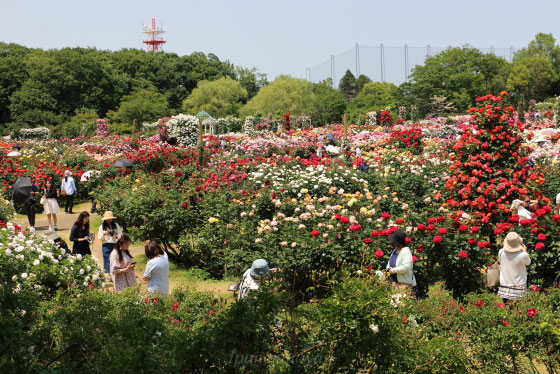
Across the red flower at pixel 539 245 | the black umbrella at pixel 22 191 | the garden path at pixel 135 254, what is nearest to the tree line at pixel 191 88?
the garden path at pixel 135 254

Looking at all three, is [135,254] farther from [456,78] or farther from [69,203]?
[456,78]

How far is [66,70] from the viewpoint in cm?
5106

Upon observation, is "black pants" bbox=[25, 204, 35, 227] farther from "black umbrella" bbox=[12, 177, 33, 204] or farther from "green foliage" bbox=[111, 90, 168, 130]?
"green foliage" bbox=[111, 90, 168, 130]

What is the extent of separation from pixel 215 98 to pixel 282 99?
649 centimetres

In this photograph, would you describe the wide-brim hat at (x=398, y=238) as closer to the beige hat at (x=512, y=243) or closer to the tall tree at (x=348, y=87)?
the beige hat at (x=512, y=243)

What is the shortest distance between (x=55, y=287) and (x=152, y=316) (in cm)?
233

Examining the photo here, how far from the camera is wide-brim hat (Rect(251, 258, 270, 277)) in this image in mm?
5355

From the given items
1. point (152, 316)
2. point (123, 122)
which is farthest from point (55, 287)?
point (123, 122)

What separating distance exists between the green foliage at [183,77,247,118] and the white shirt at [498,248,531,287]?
5039cm

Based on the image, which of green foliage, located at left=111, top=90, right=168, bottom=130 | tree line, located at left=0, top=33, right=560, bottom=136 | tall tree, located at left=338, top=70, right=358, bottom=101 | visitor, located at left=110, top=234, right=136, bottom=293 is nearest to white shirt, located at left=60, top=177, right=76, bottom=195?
visitor, located at left=110, top=234, right=136, bottom=293

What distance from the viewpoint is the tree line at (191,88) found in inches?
1801

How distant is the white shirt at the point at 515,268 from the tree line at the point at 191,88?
113ft

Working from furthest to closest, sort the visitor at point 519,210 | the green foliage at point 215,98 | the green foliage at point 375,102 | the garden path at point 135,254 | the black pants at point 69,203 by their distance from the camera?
the green foliage at point 215,98
the green foliage at point 375,102
the black pants at point 69,203
the garden path at point 135,254
the visitor at point 519,210

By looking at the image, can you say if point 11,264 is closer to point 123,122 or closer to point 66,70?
point 123,122
